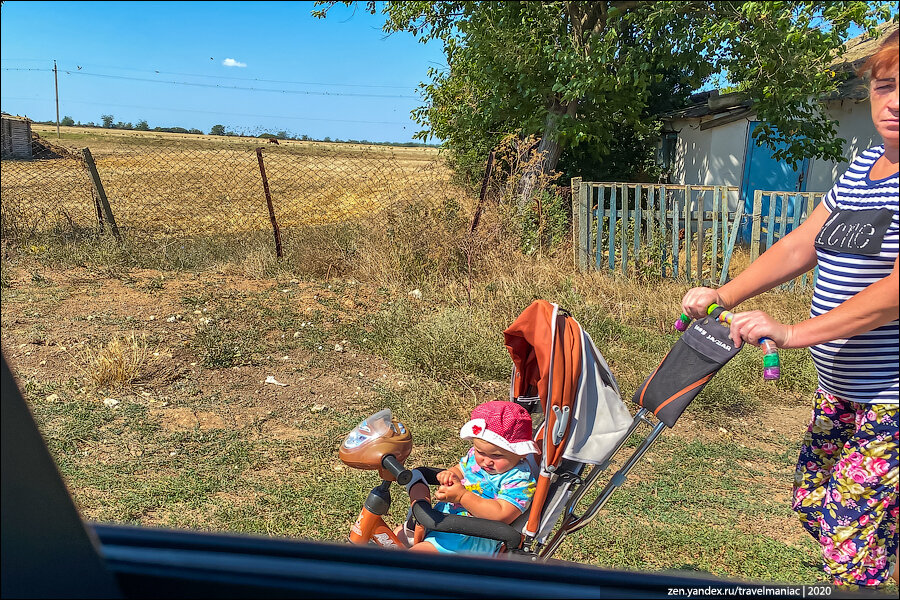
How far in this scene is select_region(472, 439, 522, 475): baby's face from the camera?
2.55m

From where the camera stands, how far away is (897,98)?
1.81 m

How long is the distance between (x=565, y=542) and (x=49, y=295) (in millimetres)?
6146

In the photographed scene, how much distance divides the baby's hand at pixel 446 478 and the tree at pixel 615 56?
6196mm

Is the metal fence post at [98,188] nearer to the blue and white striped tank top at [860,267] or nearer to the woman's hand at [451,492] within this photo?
the woman's hand at [451,492]

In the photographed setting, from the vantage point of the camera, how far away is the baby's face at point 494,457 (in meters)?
2.55

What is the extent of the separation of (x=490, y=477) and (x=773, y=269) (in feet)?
4.16

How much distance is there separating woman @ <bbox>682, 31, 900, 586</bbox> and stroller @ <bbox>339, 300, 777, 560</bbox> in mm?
311

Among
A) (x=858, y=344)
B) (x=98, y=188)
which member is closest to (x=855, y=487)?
(x=858, y=344)

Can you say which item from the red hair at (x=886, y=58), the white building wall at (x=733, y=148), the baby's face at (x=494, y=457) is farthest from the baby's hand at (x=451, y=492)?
the white building wall at (x=733, y=148)

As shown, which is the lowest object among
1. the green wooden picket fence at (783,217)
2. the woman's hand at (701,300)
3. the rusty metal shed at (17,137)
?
the woman's hand at (701,300)

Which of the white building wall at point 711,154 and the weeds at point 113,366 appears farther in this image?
the white building wall at point 711,154

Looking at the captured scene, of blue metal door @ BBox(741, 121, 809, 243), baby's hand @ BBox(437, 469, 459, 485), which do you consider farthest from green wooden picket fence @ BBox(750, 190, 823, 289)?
baby's hand @ BBox(437, 469, 459, 485)

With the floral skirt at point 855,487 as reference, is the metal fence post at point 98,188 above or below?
above

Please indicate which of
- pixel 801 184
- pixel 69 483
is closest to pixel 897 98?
pixel 69 483
